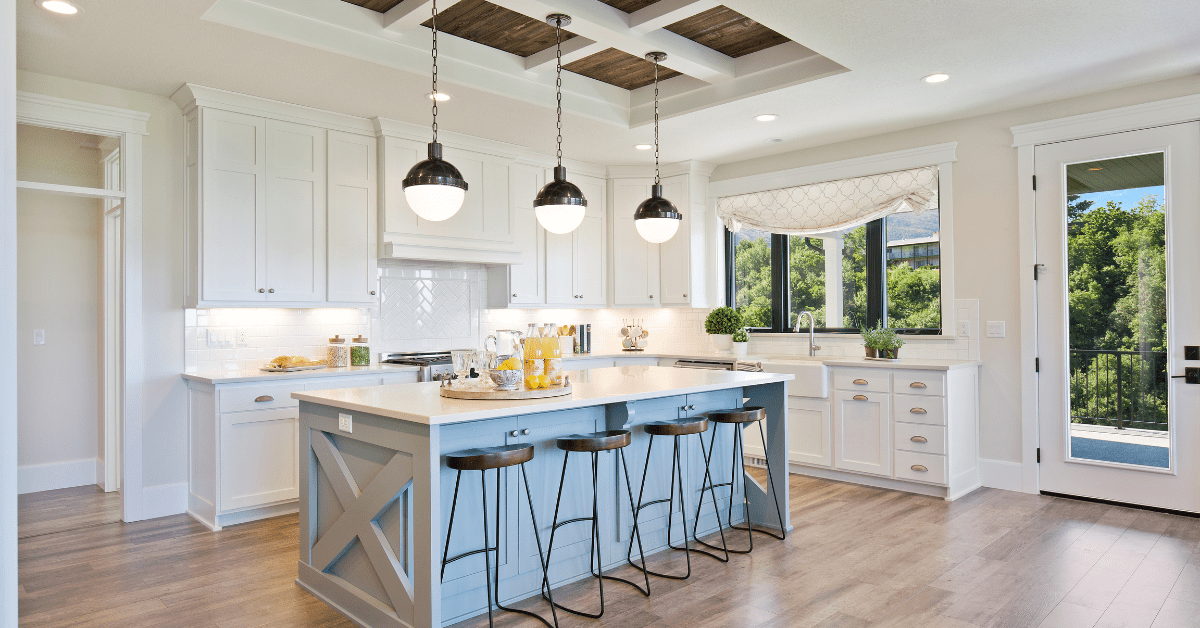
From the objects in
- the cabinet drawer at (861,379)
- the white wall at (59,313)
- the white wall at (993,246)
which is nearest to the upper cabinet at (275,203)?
the white wall at (59,313)

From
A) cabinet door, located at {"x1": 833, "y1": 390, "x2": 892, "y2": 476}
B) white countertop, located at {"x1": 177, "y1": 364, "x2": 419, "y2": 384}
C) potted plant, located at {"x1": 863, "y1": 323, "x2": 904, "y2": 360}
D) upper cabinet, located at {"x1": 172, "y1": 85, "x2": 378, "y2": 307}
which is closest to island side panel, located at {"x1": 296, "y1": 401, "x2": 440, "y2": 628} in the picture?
white countertop, located at {"x1": 177, "y1": 364, "x2": 419, "y2": 384}

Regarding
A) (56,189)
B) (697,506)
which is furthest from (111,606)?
(697,506)

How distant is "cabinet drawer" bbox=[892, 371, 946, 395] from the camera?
4824 millimetres

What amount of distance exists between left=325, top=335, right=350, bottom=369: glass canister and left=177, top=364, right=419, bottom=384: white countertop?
0.21 feet

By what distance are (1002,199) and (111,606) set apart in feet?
18.4

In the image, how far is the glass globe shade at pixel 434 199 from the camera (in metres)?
3.08

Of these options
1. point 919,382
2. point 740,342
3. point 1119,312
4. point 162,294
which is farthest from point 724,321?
point 162,294

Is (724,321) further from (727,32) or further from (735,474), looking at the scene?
(727,32)

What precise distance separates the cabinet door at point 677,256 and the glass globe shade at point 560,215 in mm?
3149

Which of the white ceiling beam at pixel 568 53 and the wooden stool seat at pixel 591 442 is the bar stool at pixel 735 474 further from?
the white ceiling beam at pixel 568 53

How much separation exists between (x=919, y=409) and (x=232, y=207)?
458cm

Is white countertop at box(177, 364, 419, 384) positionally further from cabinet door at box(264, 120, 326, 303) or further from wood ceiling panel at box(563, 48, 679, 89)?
wood ceiling panel at box(563, 48, 679, 89)

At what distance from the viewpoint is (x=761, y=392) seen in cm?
434

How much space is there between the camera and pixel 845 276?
19.7 feet
